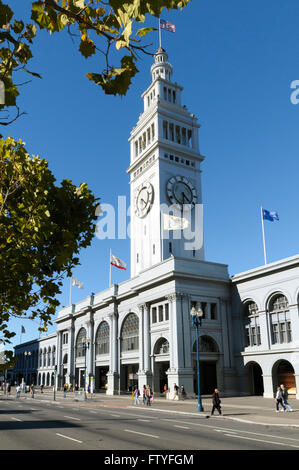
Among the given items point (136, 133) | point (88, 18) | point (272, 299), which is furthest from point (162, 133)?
point (88, 18)

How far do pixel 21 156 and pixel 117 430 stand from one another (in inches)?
599

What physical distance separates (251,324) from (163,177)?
81.9ft

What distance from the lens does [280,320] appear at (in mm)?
43938

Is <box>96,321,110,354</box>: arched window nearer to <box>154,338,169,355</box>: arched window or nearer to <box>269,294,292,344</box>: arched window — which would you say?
<box>154,338,169,355</box>: arched window

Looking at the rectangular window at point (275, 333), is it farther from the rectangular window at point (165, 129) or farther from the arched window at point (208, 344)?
the rectangular window at point (165, 129)

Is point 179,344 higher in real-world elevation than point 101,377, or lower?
higher

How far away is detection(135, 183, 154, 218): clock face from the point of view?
206 ft

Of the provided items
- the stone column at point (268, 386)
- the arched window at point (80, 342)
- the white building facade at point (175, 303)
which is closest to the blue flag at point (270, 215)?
the white building facade at point (175, 303)

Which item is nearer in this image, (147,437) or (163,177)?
(147,437)

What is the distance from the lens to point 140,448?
554 inches

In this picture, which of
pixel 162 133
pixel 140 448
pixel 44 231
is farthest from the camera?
pixel 162 133

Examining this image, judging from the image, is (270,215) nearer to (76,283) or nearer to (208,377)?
(208,377)

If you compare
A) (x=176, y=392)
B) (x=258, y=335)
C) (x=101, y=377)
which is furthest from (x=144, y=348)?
(x=101, y=377)
